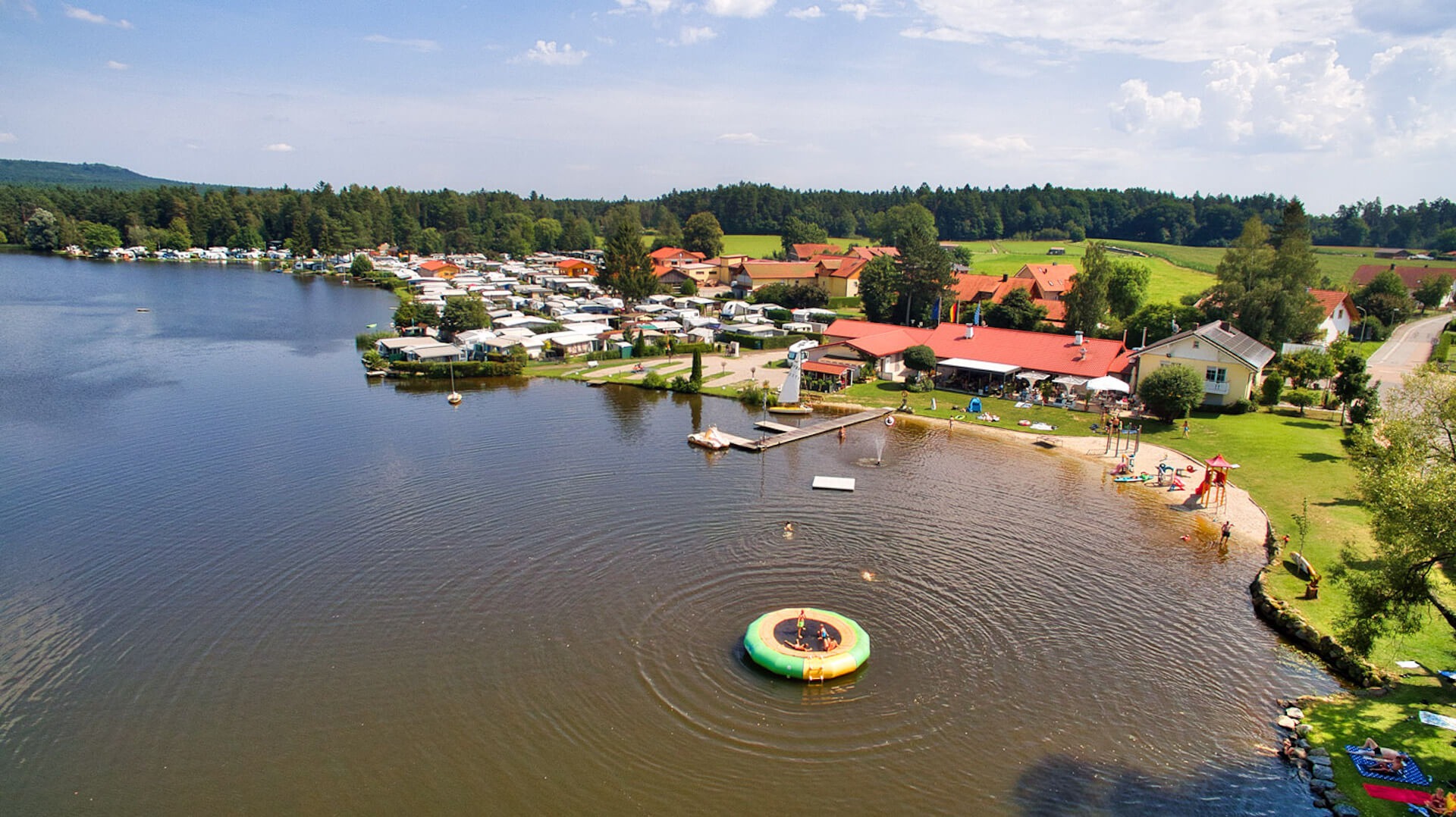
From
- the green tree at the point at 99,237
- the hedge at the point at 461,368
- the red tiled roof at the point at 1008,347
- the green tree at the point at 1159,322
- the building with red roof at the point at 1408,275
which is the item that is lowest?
the hedge at the point at 461,368

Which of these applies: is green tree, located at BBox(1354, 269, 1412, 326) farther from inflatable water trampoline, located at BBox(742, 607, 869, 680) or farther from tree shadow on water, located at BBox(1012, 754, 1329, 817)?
inflatable water trampoline, located at BBox(742, 607, 869, 680)

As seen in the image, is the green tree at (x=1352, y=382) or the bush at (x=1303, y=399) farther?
the bush at (x=1303, y=399)

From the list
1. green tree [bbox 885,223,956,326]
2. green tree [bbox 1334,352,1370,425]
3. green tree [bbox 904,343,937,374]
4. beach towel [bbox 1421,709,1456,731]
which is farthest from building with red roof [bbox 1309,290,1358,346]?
beach towel [bbox 1421,709,1456,731]

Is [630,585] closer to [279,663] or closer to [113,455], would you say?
[279,663]

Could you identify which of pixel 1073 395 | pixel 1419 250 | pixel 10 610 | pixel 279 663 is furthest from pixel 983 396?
pixel 1419 250

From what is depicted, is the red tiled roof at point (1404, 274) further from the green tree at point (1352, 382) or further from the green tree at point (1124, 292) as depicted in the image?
the green tree at point (1352, 382)

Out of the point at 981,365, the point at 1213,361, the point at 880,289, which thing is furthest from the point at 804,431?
the point at 880,289

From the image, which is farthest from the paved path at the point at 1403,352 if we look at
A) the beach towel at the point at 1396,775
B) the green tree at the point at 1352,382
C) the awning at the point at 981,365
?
the beach towel at the point at 1396,775

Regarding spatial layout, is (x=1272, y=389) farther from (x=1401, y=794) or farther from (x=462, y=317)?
(x=462, y=317)
